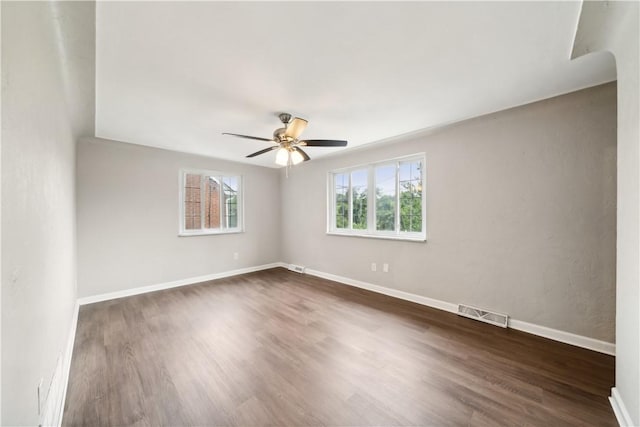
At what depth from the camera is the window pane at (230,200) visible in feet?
15.9

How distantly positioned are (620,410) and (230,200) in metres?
5.26

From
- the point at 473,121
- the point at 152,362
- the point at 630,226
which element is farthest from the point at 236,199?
the point at 630,226

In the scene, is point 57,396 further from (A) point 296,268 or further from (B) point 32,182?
(A) point 296,268

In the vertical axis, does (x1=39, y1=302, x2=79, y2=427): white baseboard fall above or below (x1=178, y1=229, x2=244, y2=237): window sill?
below

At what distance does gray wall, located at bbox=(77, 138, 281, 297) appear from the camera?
3336mm

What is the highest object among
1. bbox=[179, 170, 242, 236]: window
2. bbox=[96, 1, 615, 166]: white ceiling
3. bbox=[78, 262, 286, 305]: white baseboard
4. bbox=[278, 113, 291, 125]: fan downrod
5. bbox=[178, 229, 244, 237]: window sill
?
bbox=[96, 1, 615, 166]: white ceiling

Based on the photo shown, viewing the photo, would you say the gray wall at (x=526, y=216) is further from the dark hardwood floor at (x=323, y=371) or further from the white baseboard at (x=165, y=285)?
the white baseboard at (x=165, y=285)

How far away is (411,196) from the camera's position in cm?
353

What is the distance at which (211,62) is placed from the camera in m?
1.73

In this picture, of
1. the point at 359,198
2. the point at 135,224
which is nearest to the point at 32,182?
the point at 135,224

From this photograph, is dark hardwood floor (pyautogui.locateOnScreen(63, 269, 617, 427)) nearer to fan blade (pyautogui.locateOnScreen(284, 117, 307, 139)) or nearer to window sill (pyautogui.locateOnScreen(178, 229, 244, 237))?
window sill (pyautogui.locateOnScreen(178, 229, 244, 237))

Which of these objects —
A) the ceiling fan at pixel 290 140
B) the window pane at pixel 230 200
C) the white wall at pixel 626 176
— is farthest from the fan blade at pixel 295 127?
the window pane at pixel 230 200

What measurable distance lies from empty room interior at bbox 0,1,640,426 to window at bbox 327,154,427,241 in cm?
4

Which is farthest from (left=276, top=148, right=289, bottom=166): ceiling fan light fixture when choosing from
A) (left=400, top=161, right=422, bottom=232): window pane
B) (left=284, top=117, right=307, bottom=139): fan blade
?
(left=400, top=161, right=422, bottom=232): window pane
